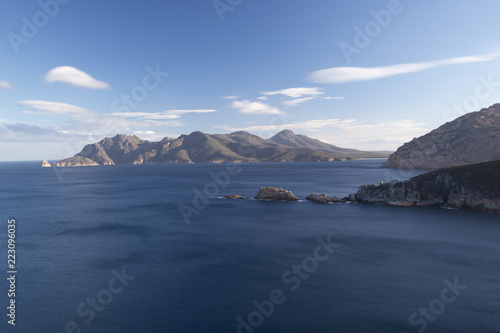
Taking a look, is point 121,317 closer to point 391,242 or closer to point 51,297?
point 51,297

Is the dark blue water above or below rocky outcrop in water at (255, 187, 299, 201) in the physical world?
below

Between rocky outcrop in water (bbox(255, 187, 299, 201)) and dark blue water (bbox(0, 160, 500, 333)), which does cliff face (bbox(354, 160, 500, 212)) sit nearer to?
dark blue water (bbox(0, 160, 500, 333))

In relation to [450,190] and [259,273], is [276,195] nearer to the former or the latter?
[450,190]

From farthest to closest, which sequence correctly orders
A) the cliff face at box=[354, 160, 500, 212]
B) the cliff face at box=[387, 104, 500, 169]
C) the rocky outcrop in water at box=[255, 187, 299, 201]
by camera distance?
the cliff face at box=[387, 104, 500, 169]
the rocky outcrop in water at box=[255, 187, 299, 201]
the cliff face at box=[354, 160, 500, 212]

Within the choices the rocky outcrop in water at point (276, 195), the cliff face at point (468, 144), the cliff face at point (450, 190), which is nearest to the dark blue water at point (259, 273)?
the cliff face at point (450, 190)

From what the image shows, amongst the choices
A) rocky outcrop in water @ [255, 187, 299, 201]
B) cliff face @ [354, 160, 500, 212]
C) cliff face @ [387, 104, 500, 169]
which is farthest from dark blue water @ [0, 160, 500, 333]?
cliff face @ [387, 104, 500, 169]

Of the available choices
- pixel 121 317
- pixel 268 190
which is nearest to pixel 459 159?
pixel 268 190

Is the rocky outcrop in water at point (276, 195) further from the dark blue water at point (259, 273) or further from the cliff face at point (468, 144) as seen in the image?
the cliff face at point (468, 144)

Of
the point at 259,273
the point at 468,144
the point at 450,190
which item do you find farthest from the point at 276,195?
the point at 468,144
